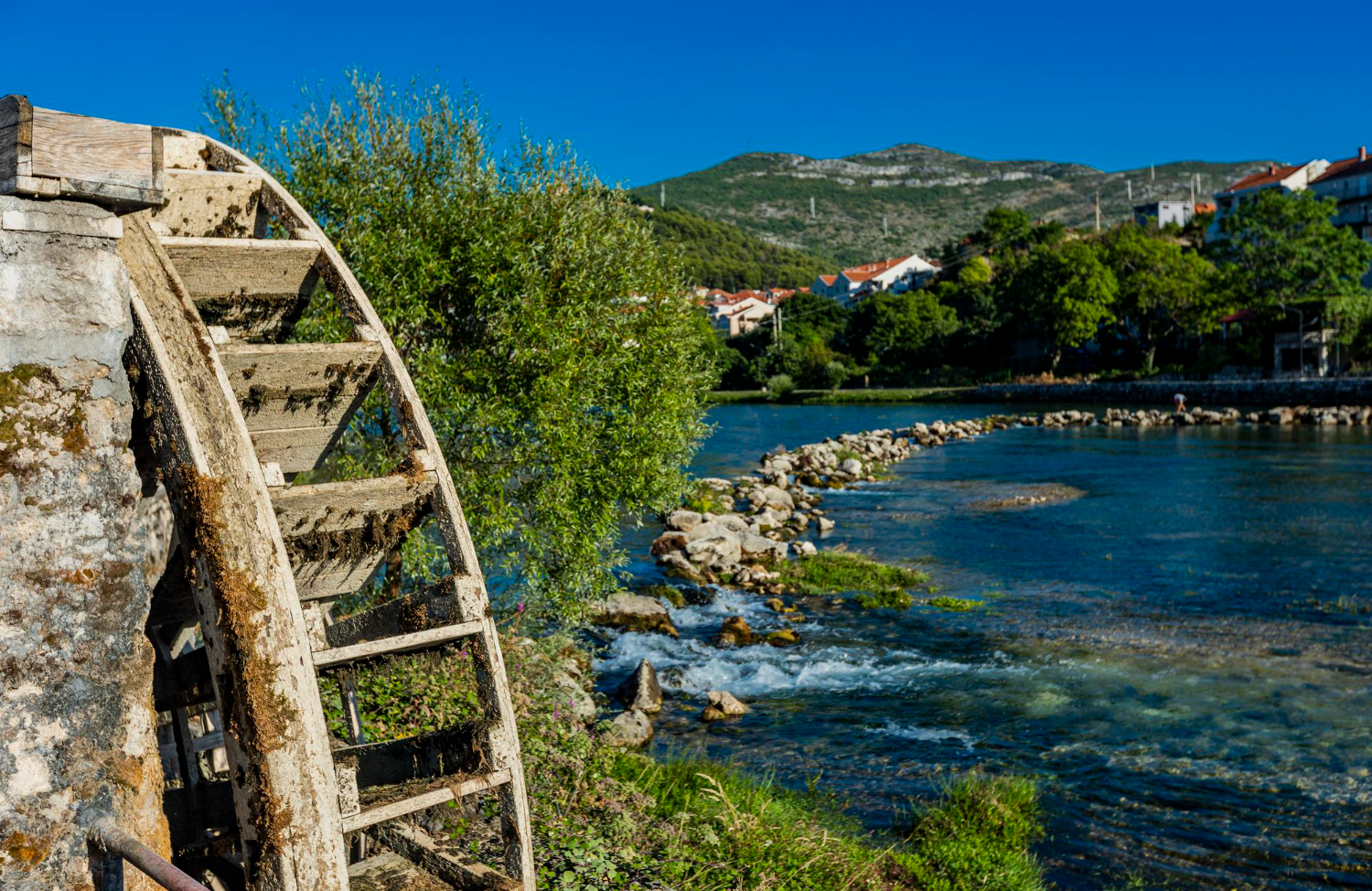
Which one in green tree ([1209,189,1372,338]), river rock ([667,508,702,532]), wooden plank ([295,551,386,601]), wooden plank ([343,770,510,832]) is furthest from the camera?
green tree ([1209,189,1372,338])

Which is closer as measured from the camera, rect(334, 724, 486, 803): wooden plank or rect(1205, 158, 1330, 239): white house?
rect(334, 724, 486, 803): wooden plank

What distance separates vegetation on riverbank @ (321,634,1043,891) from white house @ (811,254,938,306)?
5032 inches

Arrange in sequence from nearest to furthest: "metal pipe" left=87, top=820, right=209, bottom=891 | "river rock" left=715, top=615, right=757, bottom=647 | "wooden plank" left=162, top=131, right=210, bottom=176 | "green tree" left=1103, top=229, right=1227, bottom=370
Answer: "metal pipe" left=87, top=820, right=209, bottom=891 → "wooden plank" left=162, top=131, right=210, bottom=176 → "river rock" left=715, top=615, right=757, bottom=647 → "green tree" left=1103, top=229, right=1227, bottom=370

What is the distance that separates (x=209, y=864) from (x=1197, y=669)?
42.9ft

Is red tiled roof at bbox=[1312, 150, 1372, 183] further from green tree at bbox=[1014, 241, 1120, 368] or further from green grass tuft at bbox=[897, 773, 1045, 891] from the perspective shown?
green grass tuft at bbox=[897, 773, 1045, 891]

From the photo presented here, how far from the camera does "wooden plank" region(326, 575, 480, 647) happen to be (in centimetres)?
567

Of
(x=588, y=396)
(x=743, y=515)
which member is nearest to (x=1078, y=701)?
(x=588, y=396)

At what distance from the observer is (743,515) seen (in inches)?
1089

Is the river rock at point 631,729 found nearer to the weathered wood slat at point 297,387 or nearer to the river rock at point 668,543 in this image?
the weathered wood slat at point 297,387

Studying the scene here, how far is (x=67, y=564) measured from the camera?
400 cm

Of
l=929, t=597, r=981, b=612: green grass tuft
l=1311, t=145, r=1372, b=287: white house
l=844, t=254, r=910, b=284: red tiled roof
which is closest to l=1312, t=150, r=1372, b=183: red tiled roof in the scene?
l=1311, t=145, r=1372, b=287: white house

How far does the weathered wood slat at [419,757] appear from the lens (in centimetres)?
564

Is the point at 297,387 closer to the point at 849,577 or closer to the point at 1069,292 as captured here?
the point at 849,577

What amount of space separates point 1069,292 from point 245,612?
8420 cm
